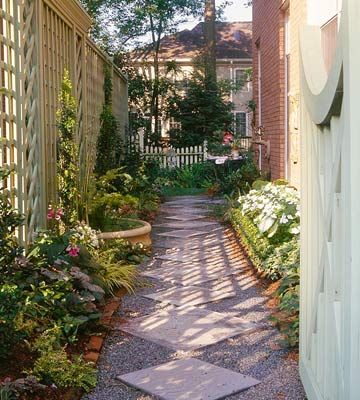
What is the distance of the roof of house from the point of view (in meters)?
27.5

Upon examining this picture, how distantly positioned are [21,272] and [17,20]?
2081mm

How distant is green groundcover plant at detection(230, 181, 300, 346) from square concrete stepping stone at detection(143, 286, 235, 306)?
0.53 m

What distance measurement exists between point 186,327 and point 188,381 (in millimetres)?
1043

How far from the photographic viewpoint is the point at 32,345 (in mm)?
3643

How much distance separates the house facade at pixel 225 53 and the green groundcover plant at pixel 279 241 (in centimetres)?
1811

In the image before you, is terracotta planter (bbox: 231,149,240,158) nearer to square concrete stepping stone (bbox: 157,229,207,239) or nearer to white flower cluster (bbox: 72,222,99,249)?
square concrete stepping stone (bbox: 157,229,207,239)

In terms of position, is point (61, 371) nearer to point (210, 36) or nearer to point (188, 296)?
point (188, 296)

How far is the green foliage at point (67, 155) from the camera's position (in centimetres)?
630

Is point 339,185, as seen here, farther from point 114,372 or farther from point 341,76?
point 114,372

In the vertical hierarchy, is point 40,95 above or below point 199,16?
below

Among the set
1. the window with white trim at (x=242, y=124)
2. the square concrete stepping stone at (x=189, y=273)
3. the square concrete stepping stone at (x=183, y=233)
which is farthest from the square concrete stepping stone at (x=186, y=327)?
the window with white trim at (x=242, y=124)

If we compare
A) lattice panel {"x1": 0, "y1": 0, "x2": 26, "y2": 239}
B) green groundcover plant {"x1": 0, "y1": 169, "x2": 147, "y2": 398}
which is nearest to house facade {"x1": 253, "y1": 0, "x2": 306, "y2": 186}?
lattice panel {"x1": 0, "y1": 0, "x2": 26, "y2": 239}

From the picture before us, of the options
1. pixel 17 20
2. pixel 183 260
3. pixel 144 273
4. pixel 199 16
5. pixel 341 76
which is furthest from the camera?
pixel 199 16

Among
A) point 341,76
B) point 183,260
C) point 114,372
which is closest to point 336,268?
point 341,76
